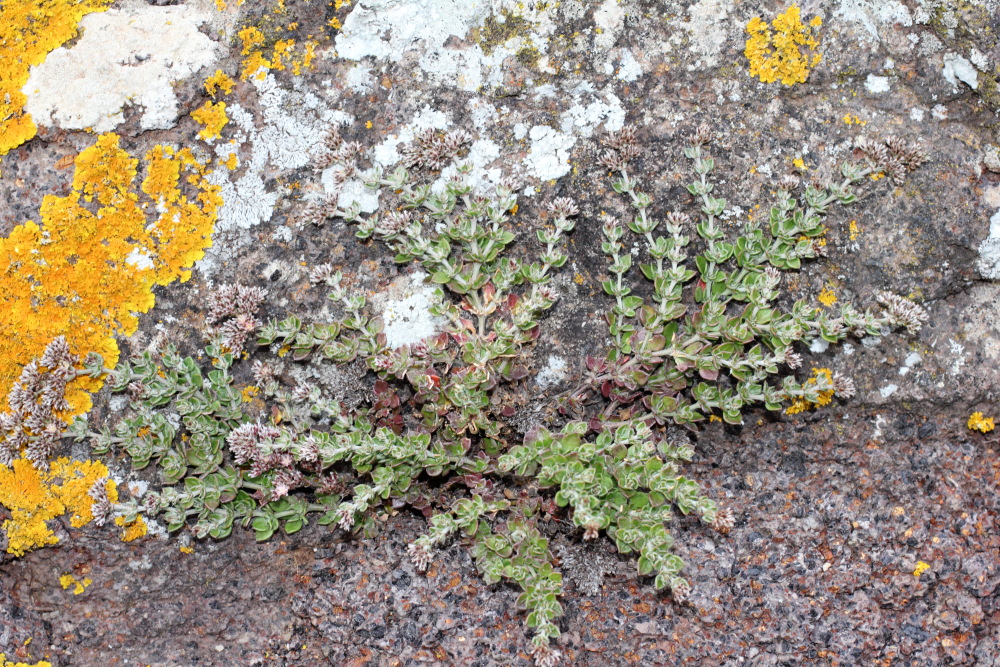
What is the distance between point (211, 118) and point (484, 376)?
1795 mm

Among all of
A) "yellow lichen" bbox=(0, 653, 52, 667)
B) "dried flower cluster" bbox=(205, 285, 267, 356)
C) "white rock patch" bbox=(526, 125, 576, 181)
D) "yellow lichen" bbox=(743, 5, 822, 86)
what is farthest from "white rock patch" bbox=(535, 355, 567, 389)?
"yellow lichen" bbox=(0, 653, 52, 667)

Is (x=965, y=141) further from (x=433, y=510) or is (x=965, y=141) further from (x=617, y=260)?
(x=433, y=510)

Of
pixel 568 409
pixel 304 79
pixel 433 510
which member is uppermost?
pixel 304 79

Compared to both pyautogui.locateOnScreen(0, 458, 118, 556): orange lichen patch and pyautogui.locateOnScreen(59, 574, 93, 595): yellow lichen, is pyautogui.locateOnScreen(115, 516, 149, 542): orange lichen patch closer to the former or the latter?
pyautogui.locateOnScreen(0, 458, 118, 556): orange lichen patch

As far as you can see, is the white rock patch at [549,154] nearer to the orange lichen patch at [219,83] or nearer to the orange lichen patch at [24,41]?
the orange lichen patch at [219,83]

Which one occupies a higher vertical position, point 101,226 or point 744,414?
point 101,226

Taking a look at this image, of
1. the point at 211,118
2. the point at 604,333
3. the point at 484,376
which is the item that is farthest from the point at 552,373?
the point at 211,118

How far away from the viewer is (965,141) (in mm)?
3379

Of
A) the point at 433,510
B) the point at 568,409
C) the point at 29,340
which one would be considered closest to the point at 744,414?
the point at 568,409

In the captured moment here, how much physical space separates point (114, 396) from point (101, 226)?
769 mm

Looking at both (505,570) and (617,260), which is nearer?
(505,570)

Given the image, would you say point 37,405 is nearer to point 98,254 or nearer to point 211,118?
point 98,254

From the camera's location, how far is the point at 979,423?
3.23m

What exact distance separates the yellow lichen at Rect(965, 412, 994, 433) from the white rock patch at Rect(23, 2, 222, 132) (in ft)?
12.6
